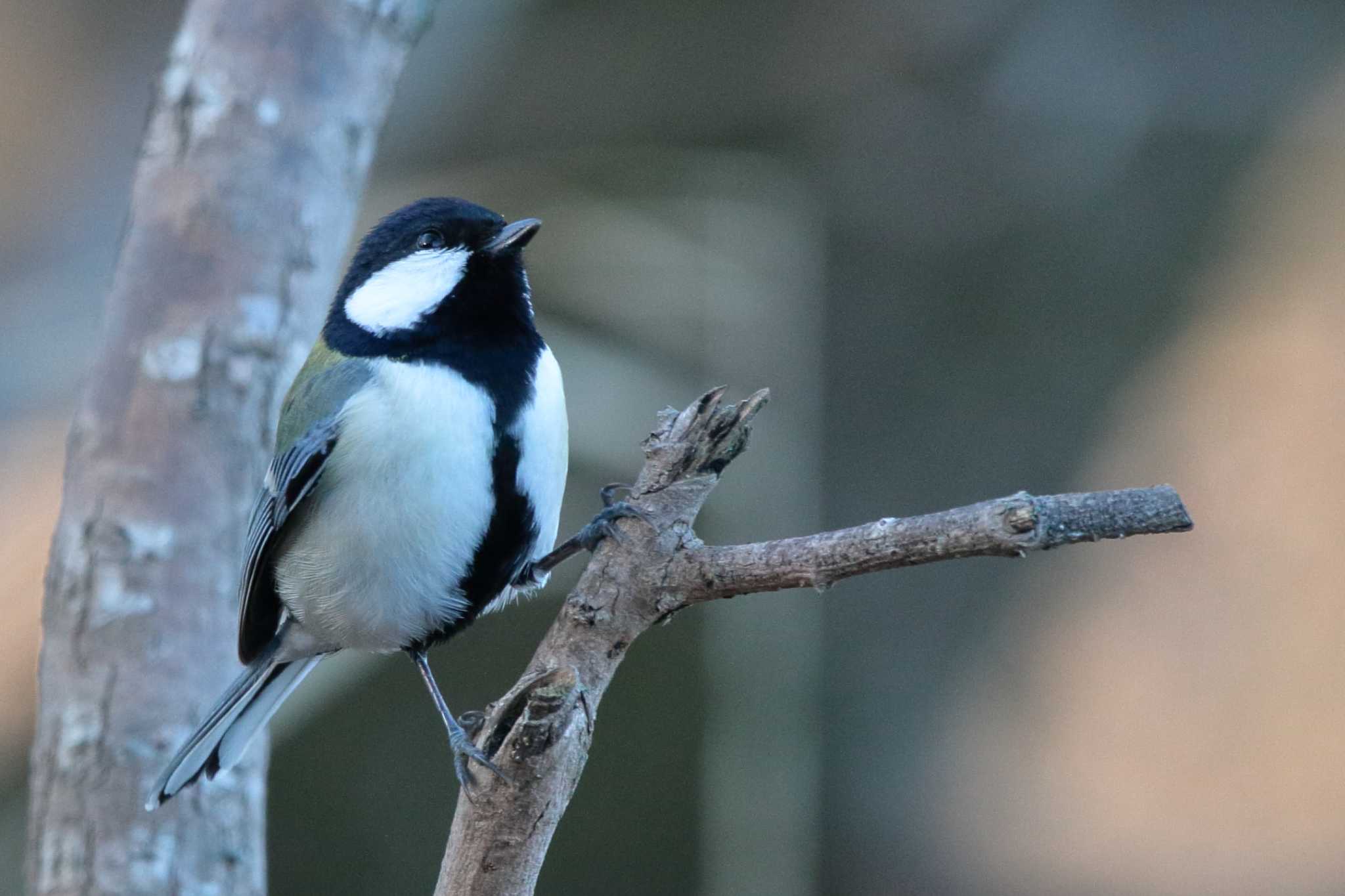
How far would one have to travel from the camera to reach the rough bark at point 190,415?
2088 mm

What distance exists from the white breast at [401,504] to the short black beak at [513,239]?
0.25 metres

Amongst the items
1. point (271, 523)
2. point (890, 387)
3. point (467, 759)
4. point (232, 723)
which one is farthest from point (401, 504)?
point (890, 387)

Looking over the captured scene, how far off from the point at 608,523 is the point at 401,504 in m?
0.37

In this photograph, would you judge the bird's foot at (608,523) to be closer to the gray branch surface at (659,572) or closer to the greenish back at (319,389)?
the gray branch surface at (659,572)

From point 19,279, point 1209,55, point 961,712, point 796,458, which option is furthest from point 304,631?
point 1209,55

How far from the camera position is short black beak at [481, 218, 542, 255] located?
6.67 ft

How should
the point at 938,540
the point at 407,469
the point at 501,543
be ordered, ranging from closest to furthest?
1. the point at 938,540
2. the point at 407,469
3. the point at 501,543

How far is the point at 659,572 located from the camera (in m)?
1.57

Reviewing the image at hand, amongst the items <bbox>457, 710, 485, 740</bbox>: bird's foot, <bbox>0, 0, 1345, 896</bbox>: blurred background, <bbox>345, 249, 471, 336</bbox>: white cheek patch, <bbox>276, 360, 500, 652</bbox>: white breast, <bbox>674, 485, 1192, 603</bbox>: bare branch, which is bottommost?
<bbox>457, 710, 485, 740</bbox>: bird's foot

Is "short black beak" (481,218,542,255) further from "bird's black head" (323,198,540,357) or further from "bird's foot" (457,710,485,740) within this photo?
"bird's foot" (457,710,485,740)

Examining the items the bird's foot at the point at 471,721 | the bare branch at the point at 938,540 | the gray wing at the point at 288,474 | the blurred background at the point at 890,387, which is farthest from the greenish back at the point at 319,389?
the blurred background at the point at 890,387

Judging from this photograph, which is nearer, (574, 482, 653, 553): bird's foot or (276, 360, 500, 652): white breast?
(574, 482, 653, 553): bird's foot

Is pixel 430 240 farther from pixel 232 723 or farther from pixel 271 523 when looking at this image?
pixel 232 723

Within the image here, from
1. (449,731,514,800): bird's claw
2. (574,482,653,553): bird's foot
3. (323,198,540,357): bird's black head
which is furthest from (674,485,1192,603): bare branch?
(323,198,540,357): bird's black head
